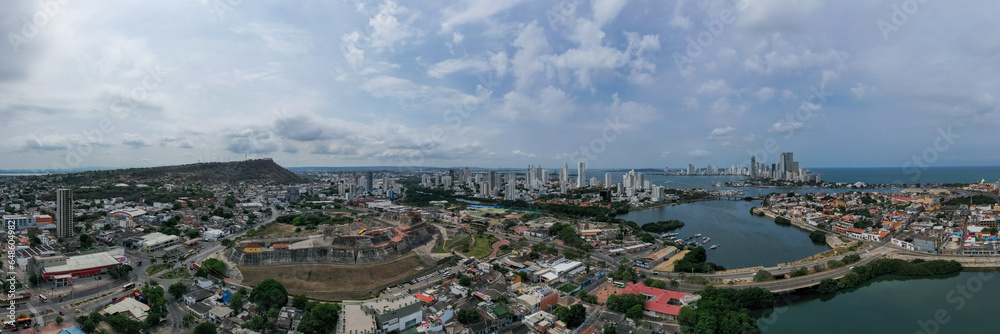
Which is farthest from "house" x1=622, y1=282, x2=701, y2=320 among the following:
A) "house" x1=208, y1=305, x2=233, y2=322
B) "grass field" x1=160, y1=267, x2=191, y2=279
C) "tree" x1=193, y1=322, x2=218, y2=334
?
"grass field" x1=160, y1=267, x2=191, y2=279

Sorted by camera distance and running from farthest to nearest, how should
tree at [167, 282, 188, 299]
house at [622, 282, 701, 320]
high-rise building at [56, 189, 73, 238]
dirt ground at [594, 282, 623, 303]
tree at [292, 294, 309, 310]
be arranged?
high-rise building at [56, 189, 73, 238] → dirt ground at [594, 282, 623, 303] → tree at [167, 282, 188, 299] → tree at [292, 294, 309, 310] → house at [622, 282, 701, 320]

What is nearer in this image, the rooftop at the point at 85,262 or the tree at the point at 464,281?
the tree at the point at 464,281

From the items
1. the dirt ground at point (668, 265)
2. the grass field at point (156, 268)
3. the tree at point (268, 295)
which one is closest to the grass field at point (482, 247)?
the dirt ground at point (668, 265)

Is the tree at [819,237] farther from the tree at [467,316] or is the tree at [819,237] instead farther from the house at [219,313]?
the house at [219,313]

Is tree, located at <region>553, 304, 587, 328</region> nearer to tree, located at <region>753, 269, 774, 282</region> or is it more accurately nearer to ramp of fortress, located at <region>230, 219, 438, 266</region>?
ramp of fortress, located at <region>230, 219, 438, 266</region>

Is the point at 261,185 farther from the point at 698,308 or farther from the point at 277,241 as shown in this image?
the point at 698,308

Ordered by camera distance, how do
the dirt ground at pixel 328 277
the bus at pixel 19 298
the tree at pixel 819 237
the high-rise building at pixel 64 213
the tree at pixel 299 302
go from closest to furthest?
the bus at pixel 19 298, the tree at pixel 299 302, the dirt ground at pixel 328 277, the high-rise building at pixel 64 213, the tree at pixel 819 237

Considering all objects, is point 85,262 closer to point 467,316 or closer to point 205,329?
point 205,329
